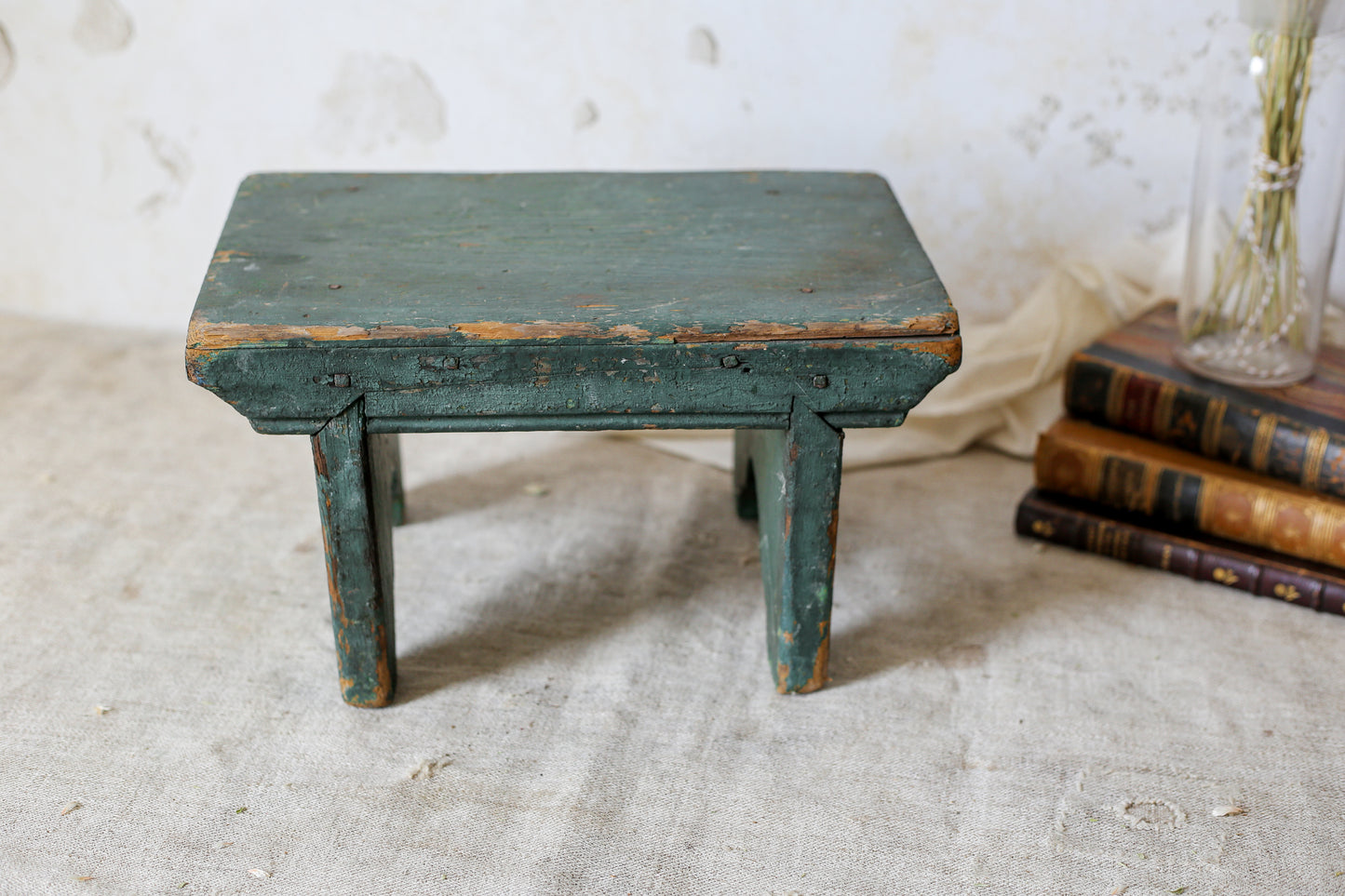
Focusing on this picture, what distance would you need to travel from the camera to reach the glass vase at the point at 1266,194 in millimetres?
1482

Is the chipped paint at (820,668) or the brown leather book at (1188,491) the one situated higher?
the brown leather book at (1188,491)

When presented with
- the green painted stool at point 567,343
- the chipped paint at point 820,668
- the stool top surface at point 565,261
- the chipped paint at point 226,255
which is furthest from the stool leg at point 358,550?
the chipped paint at point 820,668

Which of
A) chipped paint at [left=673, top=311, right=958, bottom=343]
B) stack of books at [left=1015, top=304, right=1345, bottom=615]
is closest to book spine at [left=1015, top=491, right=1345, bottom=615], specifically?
stack of books at [left=1015, top=304, right=1345, bottom=615]

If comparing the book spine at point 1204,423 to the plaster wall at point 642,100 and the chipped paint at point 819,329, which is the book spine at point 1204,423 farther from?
the chipped paint at point 819,329

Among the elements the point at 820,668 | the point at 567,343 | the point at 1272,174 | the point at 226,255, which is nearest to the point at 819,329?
the point at 567,343

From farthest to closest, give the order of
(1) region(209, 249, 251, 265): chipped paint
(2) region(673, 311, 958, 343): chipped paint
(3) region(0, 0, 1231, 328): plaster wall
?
(3) region(0, 0, 1231, 328): plaster wall, (1) region(209, 249, 251, 265): chipped paint, (2) region(673, 311, 958, 343): chipped paint

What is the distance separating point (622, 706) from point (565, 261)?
500mm

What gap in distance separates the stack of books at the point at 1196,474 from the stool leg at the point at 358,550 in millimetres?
895

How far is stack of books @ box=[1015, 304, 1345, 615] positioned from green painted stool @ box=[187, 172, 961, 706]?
480 mm

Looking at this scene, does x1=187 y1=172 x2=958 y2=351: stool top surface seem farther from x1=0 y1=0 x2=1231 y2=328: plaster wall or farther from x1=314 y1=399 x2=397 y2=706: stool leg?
x1=0 y1=0 x2=1231 y2=328: plaster wall

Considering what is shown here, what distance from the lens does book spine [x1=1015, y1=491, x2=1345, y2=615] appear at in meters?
1.50

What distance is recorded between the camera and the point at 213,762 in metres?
1.24

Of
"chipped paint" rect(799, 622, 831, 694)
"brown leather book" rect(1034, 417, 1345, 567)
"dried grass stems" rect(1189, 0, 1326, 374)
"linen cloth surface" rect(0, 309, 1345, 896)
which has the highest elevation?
"dried grass stems" rect(1189, 0, 1326, 374)

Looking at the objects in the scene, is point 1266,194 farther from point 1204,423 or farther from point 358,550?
point 358,550
